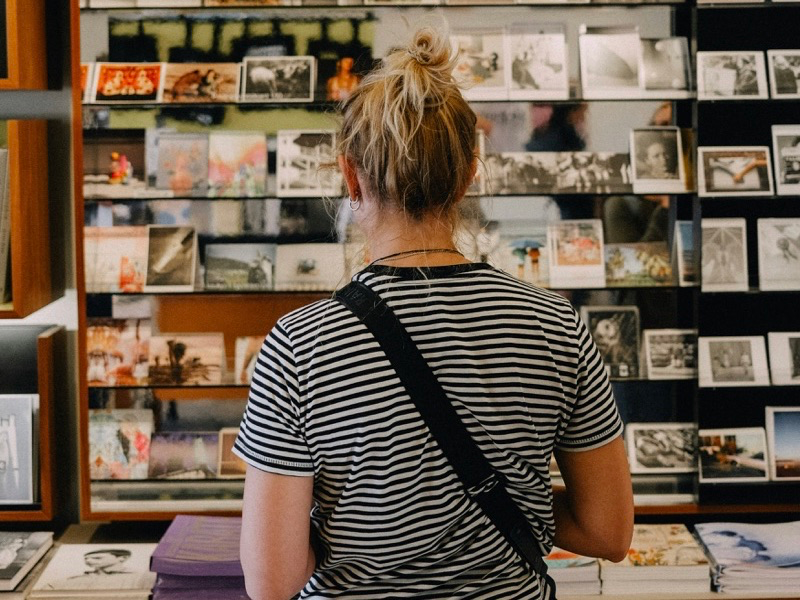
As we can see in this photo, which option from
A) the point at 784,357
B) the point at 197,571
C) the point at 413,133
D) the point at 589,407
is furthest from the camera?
the point at 784,357

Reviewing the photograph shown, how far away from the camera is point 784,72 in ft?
8.76

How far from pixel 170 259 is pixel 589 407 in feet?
5.96

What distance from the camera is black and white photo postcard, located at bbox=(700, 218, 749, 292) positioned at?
2.68 metres

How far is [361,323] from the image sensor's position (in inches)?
44.0

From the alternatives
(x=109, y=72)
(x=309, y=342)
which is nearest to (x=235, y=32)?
(x=109, y=72)

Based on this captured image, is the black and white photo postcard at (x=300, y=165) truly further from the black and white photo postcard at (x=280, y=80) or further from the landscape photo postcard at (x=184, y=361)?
the landscape photo postcard at (x=184, y=361)

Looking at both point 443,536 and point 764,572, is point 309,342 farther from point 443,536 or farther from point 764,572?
point 764,572

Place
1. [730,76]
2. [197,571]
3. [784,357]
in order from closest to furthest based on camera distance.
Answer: [197,571] → [730,76] → [784,357]

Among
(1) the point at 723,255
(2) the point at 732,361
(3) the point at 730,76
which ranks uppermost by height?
(3) the point at 730,76

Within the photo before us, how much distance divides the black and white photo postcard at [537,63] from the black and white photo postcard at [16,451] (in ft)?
5.86

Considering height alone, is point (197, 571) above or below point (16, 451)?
below

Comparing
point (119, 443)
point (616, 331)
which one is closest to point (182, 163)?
point (119, 443)

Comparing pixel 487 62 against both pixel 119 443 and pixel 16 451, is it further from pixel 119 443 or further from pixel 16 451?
pixel 16 451

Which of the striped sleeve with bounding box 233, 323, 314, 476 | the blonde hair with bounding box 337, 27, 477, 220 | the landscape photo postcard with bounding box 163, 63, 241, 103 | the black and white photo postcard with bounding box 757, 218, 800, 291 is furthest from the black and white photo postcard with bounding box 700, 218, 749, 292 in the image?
the striped sleeve with bounding box 233, 323, 314, 476
